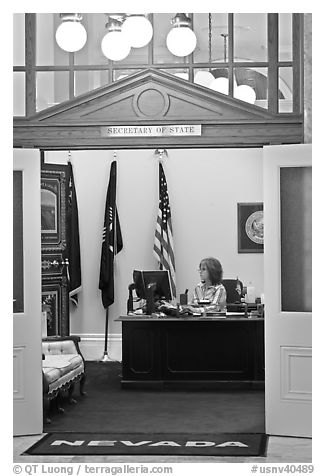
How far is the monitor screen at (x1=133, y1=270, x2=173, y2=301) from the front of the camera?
10.2 metres

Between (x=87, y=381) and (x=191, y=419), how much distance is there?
8.35 ft

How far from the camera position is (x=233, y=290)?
37.0ft

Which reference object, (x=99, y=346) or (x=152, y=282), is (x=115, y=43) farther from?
(x=99, y=346)

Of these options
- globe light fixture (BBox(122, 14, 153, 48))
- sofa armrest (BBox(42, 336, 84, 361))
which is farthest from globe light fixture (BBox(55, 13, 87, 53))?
sofa armrest (BBox(42, 336, 84, 361))

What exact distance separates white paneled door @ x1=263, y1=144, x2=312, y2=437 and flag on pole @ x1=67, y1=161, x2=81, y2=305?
16.5ft

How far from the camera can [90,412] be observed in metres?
8.59

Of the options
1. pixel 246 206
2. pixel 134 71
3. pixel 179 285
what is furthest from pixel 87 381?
pixel 134 71

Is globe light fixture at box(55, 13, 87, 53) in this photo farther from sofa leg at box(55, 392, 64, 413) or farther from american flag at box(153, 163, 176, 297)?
american flag at box(153, 163, 176, 297)

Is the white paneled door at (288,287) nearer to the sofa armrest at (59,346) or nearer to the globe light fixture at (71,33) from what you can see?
the globe light fixture at (71,33)

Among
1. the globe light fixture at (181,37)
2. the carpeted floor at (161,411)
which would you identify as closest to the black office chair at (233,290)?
the carpeted floor at (161,411)
